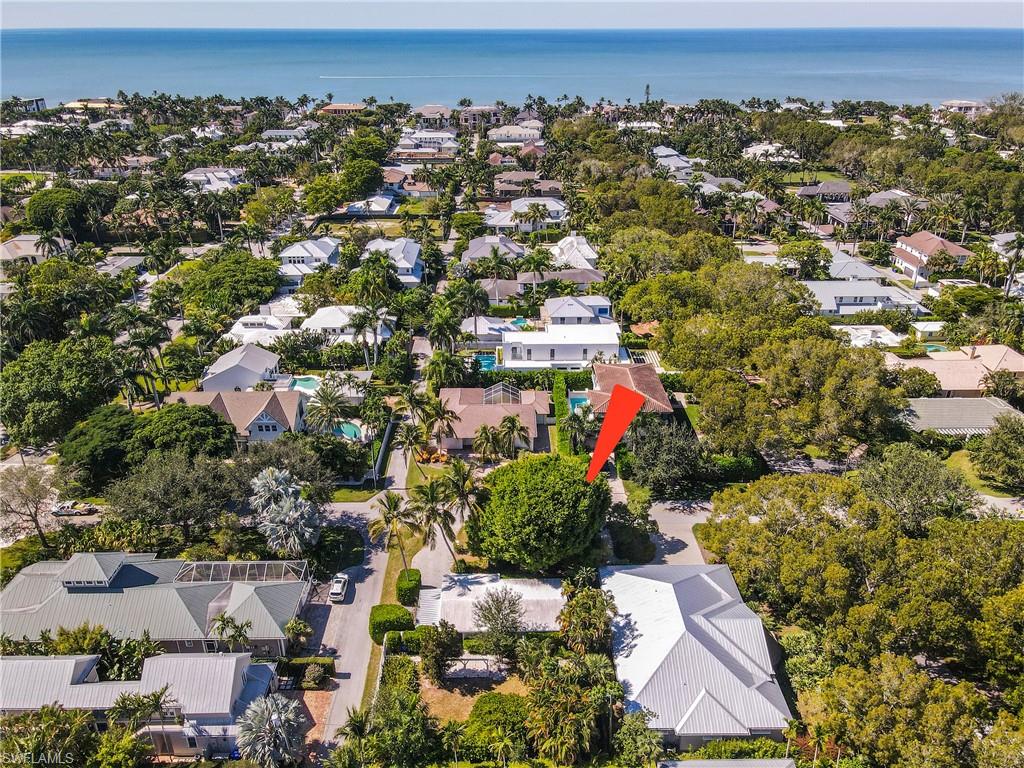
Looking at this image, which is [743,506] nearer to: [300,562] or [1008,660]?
[1008,660]

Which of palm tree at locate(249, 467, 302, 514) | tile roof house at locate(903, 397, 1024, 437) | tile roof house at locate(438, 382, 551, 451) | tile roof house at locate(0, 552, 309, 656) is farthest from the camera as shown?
tile roof house at locate(438, 382, 551, 451)

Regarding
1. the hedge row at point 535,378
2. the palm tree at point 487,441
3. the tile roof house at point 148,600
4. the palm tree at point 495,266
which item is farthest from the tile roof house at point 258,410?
the palm tree at point 495,266

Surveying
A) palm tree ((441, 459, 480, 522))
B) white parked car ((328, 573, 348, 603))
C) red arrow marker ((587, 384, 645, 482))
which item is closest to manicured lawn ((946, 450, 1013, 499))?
red arrow marker ((587, 384, 645, 482))

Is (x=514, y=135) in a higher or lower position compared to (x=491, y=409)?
higher

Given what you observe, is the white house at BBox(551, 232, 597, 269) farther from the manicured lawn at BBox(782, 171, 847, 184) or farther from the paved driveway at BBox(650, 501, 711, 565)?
the manicured lawn at BBox(782, 171, 847, 184)

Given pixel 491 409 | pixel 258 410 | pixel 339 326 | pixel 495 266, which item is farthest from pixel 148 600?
pixel 495 266

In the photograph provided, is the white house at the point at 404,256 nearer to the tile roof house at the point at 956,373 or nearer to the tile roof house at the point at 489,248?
the tile roof house at the point at 489,248

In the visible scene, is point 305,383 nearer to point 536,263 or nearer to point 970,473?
point 536,263
